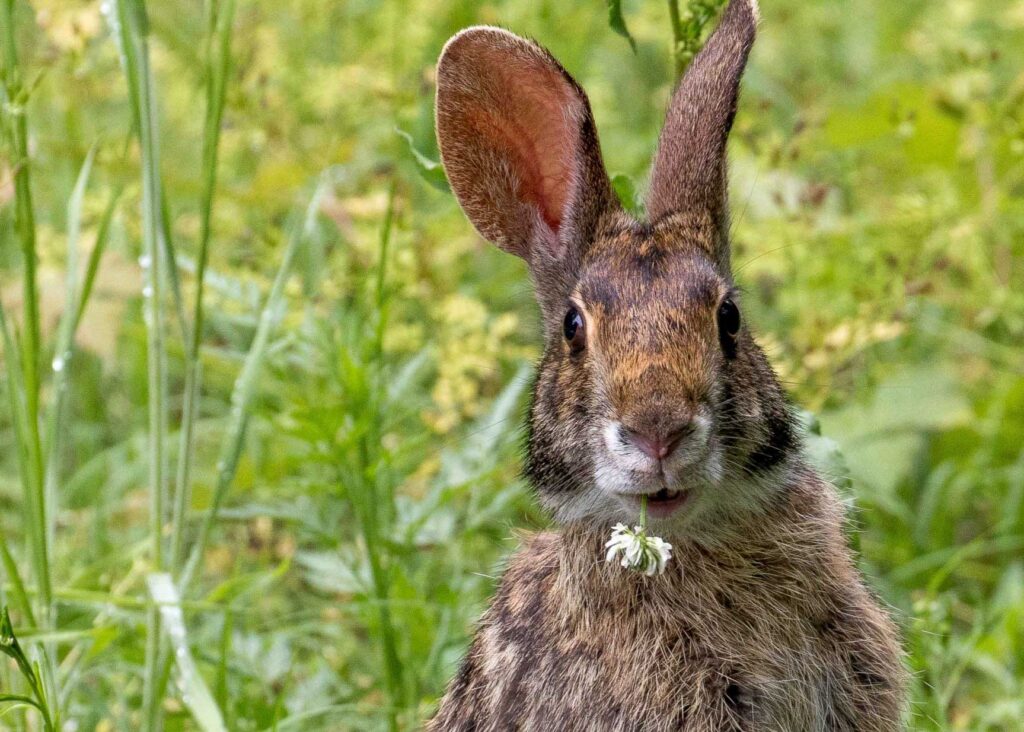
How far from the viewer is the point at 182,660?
388 cm

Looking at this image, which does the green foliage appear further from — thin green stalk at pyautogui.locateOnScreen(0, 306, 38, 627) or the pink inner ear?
the pink inner ear

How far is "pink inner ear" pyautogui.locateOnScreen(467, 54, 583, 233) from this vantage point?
3.72 m

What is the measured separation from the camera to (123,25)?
3.90 meters

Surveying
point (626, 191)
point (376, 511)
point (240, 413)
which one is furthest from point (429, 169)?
point (376, 511)

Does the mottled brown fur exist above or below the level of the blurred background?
below

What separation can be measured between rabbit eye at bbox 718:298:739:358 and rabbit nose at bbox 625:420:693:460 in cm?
33

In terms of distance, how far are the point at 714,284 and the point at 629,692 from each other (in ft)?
2.89

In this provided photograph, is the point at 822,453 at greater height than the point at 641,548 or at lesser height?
greater

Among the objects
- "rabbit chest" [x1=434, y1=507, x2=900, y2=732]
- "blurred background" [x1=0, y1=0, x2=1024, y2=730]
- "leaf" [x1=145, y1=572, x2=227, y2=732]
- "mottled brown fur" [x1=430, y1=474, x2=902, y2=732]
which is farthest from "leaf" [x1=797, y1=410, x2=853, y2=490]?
"leaf" [x1=145, y1=572, x2=227, y2=732]

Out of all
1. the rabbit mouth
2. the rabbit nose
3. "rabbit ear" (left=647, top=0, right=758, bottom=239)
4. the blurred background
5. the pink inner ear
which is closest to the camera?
the rabbit nose

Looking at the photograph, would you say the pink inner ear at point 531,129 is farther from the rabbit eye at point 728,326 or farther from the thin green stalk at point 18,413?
the thin green stalk at point 18,413

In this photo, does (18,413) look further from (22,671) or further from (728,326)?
(728,326)

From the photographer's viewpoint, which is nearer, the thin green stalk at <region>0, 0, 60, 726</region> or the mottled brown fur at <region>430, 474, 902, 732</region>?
the mottled brown fur at <region>430, 474, 902, 732</region>

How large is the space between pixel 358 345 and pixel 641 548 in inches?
61.0
